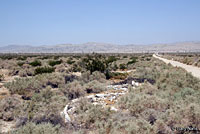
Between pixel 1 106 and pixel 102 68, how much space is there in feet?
41.0

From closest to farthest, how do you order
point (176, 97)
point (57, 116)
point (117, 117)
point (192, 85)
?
point (117, 117)
point (57, 116)
point (176, 97)
point (192, 85)

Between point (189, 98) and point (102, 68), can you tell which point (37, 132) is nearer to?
point (189, 98)

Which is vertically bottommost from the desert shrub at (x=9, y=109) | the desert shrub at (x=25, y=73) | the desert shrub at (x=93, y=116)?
the desert shrub at (x=25, y=73)

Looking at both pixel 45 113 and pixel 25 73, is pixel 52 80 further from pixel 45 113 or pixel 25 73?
pixel 25 73

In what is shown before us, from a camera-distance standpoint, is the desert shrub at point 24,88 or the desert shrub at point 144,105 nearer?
the desert shrub at point 144,105

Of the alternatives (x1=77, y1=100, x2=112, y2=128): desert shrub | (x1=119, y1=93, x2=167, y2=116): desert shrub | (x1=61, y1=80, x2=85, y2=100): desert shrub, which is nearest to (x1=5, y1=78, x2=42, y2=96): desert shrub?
(x1=61, y1=80, x2=85, y2=100): desert shrub

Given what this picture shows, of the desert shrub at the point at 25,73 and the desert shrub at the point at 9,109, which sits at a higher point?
the desert shrub at the point at 9,109

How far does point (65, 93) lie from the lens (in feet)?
35.7

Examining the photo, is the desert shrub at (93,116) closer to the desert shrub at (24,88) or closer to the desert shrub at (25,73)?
the desert shrub at (24,88)

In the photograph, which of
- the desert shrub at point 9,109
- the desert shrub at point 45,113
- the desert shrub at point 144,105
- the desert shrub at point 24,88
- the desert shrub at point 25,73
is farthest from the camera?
the desert shrub at point 25,73

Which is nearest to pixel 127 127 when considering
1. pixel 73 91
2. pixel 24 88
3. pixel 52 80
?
pixel 73 91

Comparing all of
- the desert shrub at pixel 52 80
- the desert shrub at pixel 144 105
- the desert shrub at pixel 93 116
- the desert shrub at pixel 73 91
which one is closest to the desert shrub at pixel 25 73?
the desert shrub at pixel 52 80

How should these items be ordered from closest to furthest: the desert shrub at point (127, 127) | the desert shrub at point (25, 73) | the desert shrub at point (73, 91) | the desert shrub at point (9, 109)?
→ the desert shrub at point (127, 127), the desert shrub at point (9, 109), the desert shrub at point (73, 91), the desert shrub at point (25, 73)

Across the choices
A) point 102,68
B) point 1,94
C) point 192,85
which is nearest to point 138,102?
point 192,85
